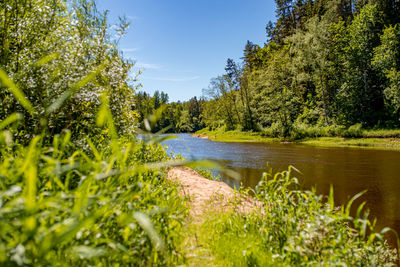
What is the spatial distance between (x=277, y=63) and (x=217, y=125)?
83.9 feet

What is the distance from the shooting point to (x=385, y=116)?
27.2m

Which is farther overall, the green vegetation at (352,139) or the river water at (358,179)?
the green vegetation at (352,139)

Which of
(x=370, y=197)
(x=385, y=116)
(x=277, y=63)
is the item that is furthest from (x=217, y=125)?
(x=370, y=197)

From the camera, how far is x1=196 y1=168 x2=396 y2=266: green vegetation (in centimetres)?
243

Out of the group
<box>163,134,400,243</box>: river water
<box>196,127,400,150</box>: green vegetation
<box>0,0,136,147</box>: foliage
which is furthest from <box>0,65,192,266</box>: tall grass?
<box>196,127,400,150</box>: green vegetation

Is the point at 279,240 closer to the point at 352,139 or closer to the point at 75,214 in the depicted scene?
the point at 75,214

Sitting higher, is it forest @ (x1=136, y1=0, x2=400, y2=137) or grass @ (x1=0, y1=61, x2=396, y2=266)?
forest @ (x1=136, y1=0, x2=400, y2=137)

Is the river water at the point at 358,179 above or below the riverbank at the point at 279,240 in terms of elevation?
below

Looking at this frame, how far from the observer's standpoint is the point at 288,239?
2.62 metres

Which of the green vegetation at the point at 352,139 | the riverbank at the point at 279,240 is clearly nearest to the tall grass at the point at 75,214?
the riverbank at the point at 279,240

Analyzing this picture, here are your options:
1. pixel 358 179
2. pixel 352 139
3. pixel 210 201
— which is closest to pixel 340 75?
pixel 352 139

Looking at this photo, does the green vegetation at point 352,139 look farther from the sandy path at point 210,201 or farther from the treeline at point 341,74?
the sandy path at point 210,201

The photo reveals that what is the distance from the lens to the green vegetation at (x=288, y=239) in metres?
2.43

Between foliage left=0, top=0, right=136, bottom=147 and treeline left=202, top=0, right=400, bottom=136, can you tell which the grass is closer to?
foliage left=0, top=0, right=136, bottom=147
